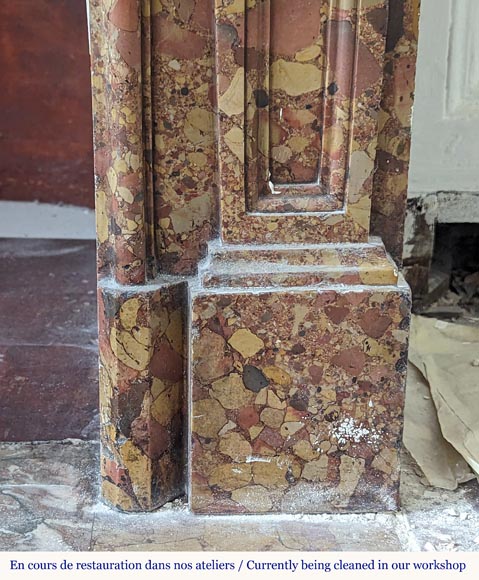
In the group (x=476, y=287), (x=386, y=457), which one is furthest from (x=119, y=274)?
(x=476, y=287)

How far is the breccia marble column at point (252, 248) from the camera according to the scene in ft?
4.38

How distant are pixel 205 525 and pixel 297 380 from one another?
0.95 ft

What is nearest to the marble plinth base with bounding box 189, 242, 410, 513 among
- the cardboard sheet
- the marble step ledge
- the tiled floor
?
the marble step ledge

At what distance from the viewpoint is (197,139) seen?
1.38 meters

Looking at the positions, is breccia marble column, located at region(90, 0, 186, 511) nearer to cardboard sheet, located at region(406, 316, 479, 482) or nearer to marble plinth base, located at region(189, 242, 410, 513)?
marble plinth base, located at region(189, 242, 410, 513)

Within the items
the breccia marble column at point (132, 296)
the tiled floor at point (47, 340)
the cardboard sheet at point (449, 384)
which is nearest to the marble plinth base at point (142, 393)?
the breccia marble column at point (132, 296)

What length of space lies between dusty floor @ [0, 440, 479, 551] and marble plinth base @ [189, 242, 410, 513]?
37mm

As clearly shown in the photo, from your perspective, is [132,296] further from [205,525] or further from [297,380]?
[205,525]

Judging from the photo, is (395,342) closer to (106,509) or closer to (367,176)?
(367,176)

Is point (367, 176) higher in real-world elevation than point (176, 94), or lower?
lower

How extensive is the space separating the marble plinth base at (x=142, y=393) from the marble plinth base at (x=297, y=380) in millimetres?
54

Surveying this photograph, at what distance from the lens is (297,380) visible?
1.43 meters

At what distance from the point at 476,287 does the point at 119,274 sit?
141 centimetres

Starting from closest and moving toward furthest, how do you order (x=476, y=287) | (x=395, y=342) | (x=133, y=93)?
(x=133, y=93), (x=395, y=342), (x=476, y=287)
